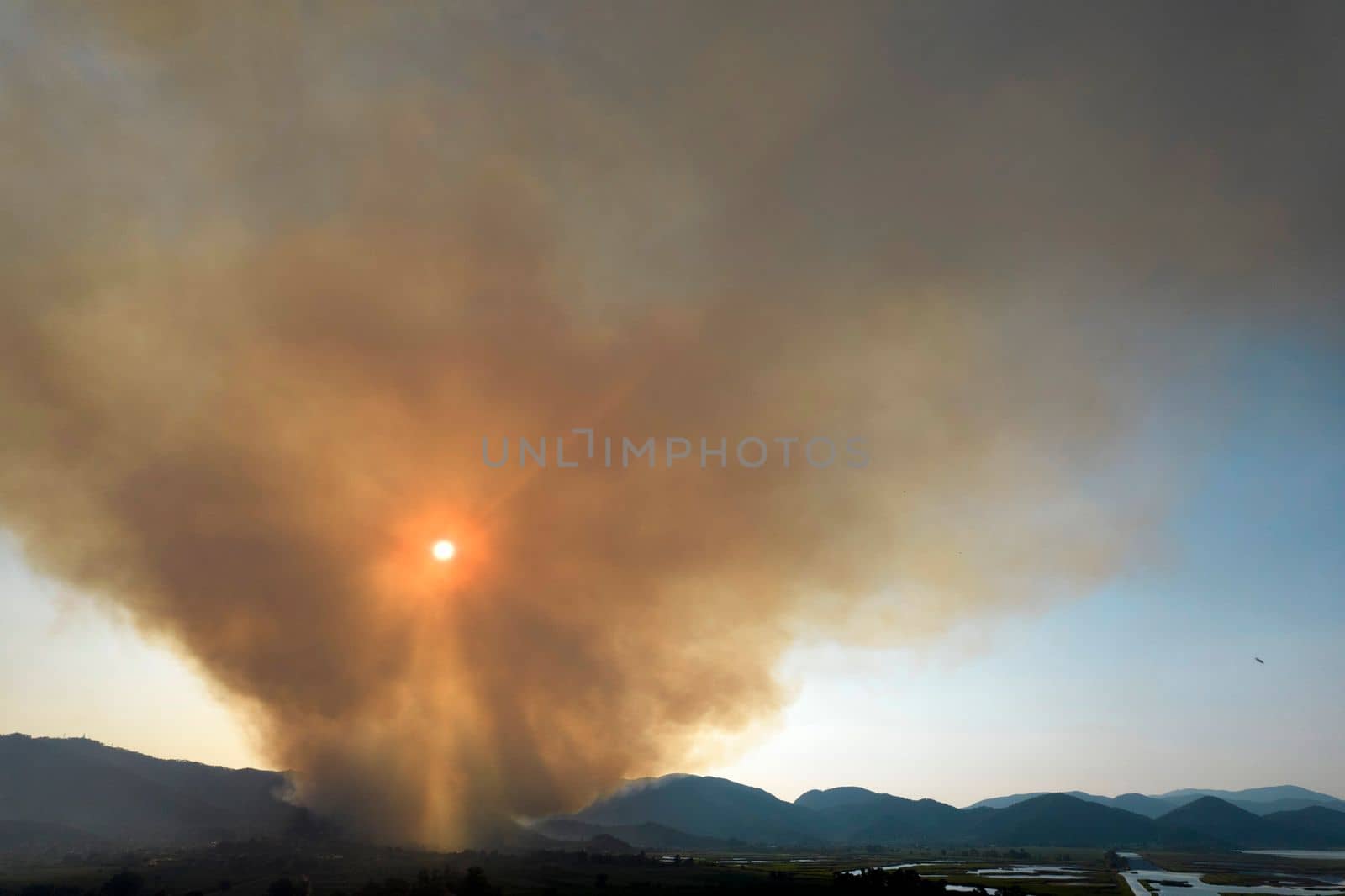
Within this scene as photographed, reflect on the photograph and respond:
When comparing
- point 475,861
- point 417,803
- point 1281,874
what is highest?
point 417,803

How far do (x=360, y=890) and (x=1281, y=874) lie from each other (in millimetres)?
219248

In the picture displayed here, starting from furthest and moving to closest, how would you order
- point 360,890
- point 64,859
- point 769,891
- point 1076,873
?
point 1076,873
point 64,859
point 769,891
point 360,890

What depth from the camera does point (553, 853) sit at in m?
196

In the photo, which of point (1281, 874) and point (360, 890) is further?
point (1281, 874)

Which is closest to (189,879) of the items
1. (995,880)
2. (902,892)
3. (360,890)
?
(360,890)

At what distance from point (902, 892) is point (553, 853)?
102137mm

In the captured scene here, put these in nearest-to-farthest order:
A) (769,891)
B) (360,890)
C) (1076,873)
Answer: (360,890) < (769,891) < (1076,873)

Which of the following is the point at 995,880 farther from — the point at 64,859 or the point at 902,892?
the point at 64,859

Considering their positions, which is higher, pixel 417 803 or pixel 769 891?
pixel 417 803

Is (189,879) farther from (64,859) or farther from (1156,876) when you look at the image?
(1156,876)

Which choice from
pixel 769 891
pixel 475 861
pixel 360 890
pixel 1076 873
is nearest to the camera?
pixel 360 890

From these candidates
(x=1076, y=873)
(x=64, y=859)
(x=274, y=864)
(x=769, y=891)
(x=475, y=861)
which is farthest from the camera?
(x=1076, y=873)

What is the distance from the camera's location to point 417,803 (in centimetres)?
19938

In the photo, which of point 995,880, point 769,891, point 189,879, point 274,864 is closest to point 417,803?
point 274,864
